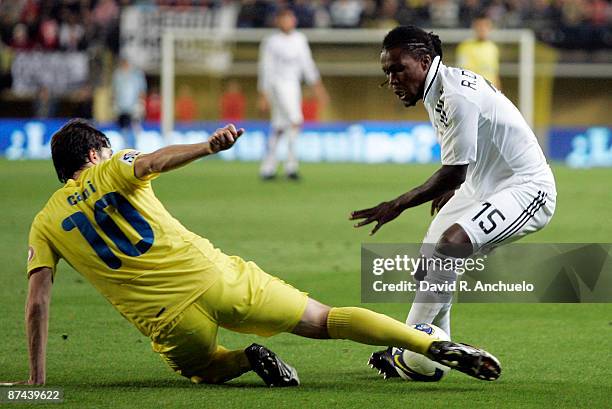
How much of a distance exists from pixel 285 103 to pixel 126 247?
42.7ft

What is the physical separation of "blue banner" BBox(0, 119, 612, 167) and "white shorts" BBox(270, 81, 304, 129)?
13.0 feet

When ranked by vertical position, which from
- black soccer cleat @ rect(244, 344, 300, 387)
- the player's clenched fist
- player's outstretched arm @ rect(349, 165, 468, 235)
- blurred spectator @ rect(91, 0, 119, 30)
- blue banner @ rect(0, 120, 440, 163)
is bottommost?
blue banner @ rect(0, 120, 440, 163)

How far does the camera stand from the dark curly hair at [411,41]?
19.7ft

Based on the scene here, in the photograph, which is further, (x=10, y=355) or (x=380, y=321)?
(x=10, y=355)

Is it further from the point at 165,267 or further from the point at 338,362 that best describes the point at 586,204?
the point at 165,267

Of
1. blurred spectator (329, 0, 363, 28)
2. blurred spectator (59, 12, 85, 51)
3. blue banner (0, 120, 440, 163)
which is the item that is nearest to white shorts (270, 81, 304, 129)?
blue banner (0, 120, 440, 163)

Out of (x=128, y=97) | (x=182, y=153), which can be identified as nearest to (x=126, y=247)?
(x=182, y=153)

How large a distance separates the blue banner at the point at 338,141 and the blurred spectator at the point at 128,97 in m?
0.20

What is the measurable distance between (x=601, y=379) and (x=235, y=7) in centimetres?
2110

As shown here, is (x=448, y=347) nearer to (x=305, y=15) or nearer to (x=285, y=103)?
(x=285, y=103)

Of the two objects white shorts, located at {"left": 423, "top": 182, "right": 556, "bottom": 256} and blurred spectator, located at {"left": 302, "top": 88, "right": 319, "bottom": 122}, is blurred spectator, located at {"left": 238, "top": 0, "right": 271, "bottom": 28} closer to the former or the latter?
blurred spectator, located at {"left": 302, "top": 88, "right": 319, "bottom": 122}

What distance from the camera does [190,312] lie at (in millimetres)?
5430

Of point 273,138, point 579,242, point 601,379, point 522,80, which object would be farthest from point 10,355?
point 522,80

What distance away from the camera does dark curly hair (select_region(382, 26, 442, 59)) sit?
6020mm
